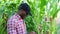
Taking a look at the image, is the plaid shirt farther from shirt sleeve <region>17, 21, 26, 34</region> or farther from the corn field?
the corn field

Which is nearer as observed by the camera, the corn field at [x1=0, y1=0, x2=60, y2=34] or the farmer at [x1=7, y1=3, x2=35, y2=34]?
the farmer at [x1=7, y1=3, x2=35, y2=34]

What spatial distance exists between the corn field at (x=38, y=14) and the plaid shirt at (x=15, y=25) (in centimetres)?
47

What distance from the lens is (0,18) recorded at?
2166mm

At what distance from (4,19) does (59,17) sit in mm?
859

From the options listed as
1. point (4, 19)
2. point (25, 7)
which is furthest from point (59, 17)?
point (25, 7)

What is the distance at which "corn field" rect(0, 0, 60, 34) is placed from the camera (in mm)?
2246

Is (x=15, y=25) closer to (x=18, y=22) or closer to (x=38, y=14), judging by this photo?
(x=18, y=22)

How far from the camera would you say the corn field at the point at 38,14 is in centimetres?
225

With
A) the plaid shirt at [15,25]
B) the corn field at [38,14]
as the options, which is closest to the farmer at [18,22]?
the plaid shirt at [15,25]

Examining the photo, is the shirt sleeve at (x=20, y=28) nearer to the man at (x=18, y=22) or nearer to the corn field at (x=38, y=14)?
the man at (x=18, y=22)

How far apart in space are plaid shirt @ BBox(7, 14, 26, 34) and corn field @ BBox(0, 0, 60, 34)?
1.54 feet

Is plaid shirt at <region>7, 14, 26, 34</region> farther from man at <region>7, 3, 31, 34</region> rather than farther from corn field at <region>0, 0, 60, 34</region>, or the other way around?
corn field at <region>0, 0, 60, 34</region>

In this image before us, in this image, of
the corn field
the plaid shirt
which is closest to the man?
the plaid shirt

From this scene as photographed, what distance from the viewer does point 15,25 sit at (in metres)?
1.73
